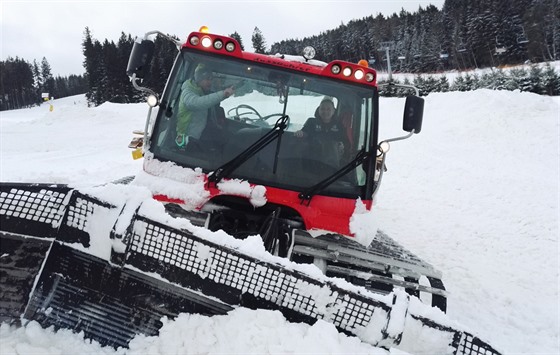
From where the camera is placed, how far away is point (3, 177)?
856 cm

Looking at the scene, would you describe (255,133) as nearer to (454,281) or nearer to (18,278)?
(18,278)

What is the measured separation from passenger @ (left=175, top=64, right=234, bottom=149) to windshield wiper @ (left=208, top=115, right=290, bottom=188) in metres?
0.35

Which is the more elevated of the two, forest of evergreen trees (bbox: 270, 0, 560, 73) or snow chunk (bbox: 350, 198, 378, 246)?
forest of evergreen trees (bbox: 270, 0, 560, 73)

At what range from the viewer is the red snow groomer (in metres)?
2.20

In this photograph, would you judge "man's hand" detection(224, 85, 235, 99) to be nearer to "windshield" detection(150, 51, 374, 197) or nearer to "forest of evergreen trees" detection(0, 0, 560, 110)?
"windshield" detection(150, 51, 374, 197)

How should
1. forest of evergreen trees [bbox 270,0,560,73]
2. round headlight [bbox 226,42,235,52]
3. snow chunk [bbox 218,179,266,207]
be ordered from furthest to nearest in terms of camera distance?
forest of evergreen trees [bbox 270,0,560,73], round headlight [bbox 226,42,235,52], snow chunk [bbox 218,179,266,207]

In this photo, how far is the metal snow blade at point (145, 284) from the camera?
7.12ft

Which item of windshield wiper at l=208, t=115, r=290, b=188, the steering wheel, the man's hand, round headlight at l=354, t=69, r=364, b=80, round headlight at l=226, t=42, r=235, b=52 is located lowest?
windshield wiper at l=208, t=115, r=290, b=188

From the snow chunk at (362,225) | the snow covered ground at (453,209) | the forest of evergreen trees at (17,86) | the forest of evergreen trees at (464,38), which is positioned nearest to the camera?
the snow covered ground at (453,209)

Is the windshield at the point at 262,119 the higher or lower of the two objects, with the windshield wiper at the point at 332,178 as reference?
higher

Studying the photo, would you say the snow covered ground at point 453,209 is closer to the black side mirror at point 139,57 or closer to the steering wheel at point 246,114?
the steering wheel at point 246,114

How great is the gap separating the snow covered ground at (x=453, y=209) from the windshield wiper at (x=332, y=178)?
1.41 meters

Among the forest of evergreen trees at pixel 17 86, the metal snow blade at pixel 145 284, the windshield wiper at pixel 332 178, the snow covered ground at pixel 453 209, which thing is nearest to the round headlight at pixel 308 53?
the windshield wiper at pixel 332 178

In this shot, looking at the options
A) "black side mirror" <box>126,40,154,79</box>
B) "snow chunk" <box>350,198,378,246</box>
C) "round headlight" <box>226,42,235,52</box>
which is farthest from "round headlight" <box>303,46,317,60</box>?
"snow chunk" <box>350,198,378,246</box>
